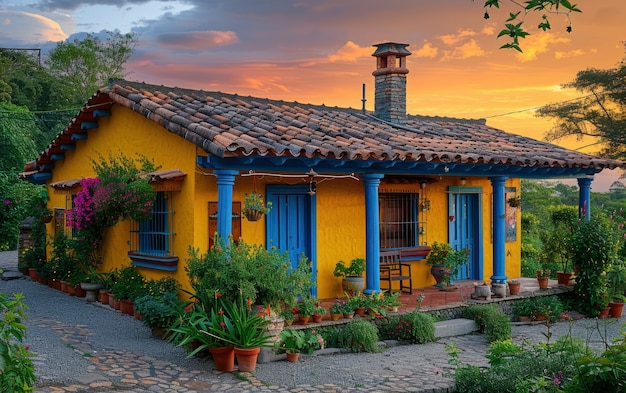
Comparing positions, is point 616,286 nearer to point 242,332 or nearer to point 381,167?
point 381,167

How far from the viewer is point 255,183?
10.7m

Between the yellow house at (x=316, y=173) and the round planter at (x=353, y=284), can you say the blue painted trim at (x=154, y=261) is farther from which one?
the round planter at (x=353, y=284)

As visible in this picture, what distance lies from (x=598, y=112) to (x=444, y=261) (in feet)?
64.8

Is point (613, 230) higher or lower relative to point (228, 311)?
higher

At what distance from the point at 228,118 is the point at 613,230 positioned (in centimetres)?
802

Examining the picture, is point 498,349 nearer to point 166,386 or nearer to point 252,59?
point 166,386

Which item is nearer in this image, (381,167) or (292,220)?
(381,167)

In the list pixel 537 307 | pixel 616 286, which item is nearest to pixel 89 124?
pixel 537 307

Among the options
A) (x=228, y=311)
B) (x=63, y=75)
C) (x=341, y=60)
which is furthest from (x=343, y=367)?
(x=63, y=75)

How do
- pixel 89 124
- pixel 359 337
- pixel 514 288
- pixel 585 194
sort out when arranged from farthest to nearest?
pixel 585 194 < pixel 89 124 < pixel 514 288 < pixel 359 337

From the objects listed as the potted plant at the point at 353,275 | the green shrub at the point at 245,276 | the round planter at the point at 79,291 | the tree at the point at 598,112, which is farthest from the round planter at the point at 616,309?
the tree at the point at 598,112

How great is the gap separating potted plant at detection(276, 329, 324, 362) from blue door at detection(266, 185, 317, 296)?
2489mm

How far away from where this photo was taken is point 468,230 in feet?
47.3

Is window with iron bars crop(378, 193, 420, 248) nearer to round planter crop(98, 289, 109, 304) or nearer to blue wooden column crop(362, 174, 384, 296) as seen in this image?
blue wooden column crop(362, 174, 384, 296)
